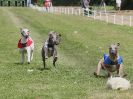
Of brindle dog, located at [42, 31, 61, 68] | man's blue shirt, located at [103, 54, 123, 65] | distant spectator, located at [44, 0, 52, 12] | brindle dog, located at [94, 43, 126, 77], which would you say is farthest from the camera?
distant spectator, located at [44, 0, 52, 12]

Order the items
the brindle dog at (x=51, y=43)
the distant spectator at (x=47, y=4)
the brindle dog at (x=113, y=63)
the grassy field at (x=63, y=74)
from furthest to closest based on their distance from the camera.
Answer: the distant spectator at (x=47, y=4) → the brindle dog at (x=51, y=43) → the brindle dog at (x=113, y=63) → the grassy field at (x=63, y=74)

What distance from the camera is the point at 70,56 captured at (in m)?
20.5

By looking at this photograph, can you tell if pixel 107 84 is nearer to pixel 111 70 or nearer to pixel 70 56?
pixel 111 70

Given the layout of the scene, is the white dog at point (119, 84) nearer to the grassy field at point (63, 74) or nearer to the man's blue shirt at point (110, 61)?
the grassy field at point (63, 74)

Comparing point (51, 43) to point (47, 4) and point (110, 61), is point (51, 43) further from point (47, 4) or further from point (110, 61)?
point (47, 4)

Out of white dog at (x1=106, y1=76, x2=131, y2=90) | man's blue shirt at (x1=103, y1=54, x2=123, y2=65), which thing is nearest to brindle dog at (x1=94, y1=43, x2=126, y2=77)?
man's blue shirt at (x1=103, y1=54, x2=123, y2=65)

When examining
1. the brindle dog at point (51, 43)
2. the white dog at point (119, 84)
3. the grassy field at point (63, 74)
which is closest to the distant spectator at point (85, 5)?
the grassy field at point (63, 74)

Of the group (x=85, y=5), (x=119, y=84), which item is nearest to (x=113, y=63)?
(x=119, y=84)

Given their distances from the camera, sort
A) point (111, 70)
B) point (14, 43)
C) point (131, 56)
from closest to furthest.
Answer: point (111, 70), point (131, 56), point (14, 43)

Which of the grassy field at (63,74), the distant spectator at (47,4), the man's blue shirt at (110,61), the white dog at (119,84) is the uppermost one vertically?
the man's blue shirt at (110,61)

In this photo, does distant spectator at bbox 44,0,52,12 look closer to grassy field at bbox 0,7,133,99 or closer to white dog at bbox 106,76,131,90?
grassy field at bbox 0,7,133,99

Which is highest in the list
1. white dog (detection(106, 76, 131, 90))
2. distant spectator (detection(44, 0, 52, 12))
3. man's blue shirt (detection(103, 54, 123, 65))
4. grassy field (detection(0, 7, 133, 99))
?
man's blue shirt (detection(103, 54, 123, 65))

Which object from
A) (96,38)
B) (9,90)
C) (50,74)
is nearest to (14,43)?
(96,38)

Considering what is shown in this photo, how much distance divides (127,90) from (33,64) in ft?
19.3
